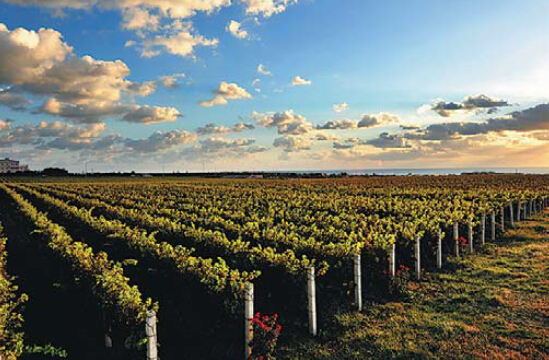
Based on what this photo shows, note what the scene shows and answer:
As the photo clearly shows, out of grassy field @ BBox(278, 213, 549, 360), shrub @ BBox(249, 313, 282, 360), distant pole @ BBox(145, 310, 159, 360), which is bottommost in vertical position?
grassy field @ BBox(278, 213, 549, 360)

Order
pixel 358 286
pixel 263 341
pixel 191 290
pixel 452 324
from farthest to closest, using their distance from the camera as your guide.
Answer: pixel 358 286, pixel 191 290, pixel 452 324, pixel 263 341

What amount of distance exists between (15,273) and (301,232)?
9.62m

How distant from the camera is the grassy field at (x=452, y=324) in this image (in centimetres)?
739

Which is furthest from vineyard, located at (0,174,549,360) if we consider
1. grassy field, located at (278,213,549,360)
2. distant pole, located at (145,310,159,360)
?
grassy field, located at (278,213,549,360)

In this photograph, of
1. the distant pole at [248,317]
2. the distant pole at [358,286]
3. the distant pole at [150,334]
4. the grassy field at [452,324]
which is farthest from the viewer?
the distant pole at [358,286]

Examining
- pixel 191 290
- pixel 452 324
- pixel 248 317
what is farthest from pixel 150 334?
pixel 452 324

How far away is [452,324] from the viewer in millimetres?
8555

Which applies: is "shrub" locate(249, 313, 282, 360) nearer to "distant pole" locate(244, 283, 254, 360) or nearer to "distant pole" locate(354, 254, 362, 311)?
"distant pole" locate(244, 283, 254, 360)

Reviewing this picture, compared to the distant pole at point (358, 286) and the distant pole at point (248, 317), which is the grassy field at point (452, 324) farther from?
the distant pole at point (248, 317)

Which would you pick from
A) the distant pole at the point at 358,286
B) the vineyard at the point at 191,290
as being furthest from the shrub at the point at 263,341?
the distant pole at the point at 358,286

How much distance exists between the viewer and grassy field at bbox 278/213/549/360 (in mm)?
7395

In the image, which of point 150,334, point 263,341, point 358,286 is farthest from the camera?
point 358,286

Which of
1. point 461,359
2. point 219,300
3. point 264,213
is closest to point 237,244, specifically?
point 219,300

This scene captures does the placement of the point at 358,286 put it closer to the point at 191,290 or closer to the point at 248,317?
the point at 248,317
